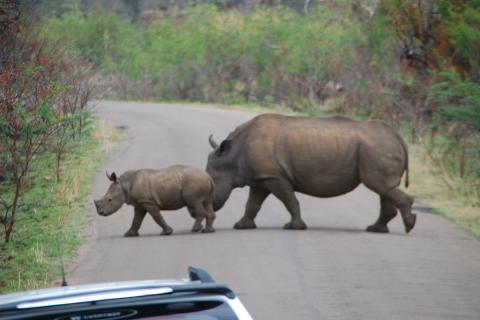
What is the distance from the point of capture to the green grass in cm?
1359

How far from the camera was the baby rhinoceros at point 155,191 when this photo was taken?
15.4m

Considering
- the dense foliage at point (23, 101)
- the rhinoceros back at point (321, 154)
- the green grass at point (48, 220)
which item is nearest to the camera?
the green grass at point (48, 220)

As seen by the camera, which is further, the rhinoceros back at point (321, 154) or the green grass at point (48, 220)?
the rhinoceros back at point (321, 154)

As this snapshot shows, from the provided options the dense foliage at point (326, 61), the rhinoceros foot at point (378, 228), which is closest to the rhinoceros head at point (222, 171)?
the rhinoceros foot at point (378, 228)

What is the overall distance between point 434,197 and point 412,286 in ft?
26.1

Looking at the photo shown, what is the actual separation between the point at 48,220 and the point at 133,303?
510 inches

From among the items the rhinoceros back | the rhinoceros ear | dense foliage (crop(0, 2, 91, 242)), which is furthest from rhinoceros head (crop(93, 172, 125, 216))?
the rhinoceros back

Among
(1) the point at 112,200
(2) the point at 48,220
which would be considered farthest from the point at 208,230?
(2) the point at 48,220

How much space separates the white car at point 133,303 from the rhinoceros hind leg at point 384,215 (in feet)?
35.8

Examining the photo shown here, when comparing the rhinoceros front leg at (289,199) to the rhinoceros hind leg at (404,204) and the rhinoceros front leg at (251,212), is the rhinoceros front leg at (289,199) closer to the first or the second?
the rhinoceros front leg at (251,212)

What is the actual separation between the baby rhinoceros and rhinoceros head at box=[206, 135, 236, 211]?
1.91 ft

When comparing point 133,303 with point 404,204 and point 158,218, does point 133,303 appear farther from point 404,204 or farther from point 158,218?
point 404,204

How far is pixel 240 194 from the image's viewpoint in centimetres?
2039

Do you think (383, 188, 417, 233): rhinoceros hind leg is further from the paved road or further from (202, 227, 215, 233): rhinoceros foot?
(202, 227, 215, 233): rhinoceros foot
